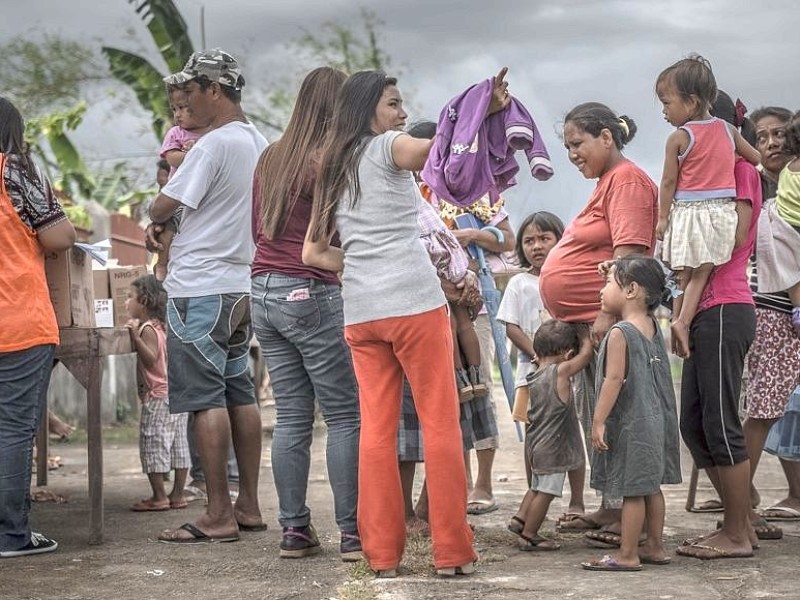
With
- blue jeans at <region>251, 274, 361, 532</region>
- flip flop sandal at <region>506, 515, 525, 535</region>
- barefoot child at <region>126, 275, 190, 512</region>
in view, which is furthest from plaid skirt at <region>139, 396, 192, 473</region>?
flip flop sandal at <region>506, 515, 525, 535</region>

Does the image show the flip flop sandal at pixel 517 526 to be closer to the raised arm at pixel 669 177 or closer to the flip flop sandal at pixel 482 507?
the flip flop sandal at pixel 482 507

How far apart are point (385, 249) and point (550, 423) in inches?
49.5

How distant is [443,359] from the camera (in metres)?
4.70

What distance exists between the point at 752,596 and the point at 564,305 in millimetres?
1565

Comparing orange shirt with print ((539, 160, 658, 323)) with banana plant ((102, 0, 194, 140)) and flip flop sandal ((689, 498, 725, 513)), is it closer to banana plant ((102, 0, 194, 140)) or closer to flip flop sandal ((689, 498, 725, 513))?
flip flop sandal ((689, 498, 725, 513))

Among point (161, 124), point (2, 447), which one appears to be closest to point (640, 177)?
point (2, 447)

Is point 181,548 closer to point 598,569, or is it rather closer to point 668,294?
point 598,569

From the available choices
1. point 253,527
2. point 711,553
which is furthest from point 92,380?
point 711,553

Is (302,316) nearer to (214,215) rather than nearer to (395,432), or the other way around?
(395,432)

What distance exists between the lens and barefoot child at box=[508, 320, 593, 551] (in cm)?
532

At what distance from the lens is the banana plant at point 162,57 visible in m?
16.2

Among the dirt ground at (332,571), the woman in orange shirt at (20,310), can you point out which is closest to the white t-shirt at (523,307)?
the dirt ground at (332,571)

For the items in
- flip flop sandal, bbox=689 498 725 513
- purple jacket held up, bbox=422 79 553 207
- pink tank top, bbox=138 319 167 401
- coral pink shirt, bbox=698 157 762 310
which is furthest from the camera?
pink tank top, bbox=138 319 167 401

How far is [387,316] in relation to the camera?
4645mm
